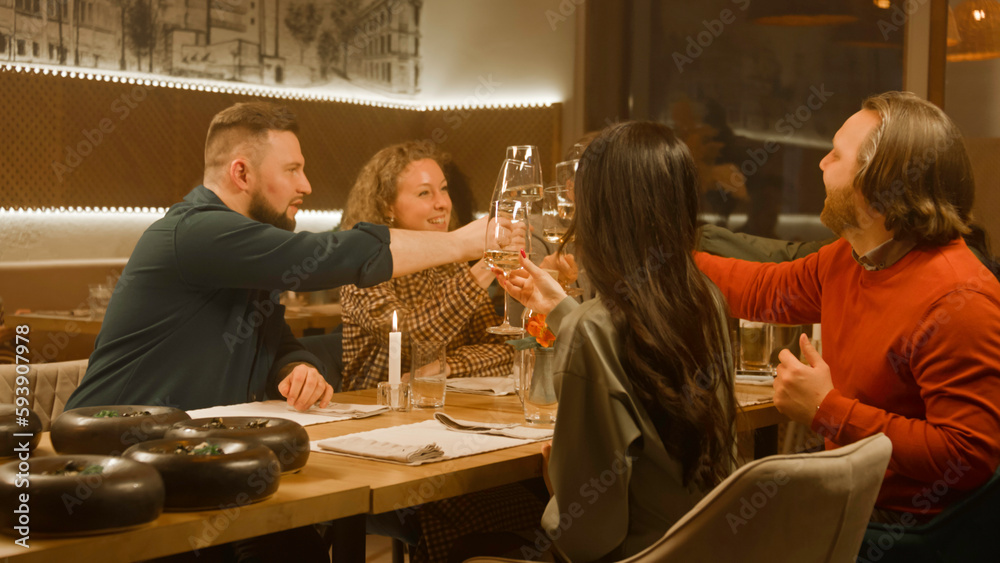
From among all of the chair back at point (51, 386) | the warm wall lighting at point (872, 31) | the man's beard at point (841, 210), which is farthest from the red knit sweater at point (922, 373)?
the warm wall lighting at point (872, 31)

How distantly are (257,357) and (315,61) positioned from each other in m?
4.51

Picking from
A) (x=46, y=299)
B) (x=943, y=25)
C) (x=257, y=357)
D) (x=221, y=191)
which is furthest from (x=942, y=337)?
(x=46, y=299)

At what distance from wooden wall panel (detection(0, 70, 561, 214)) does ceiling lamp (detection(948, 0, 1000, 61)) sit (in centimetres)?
284

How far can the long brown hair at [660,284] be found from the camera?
137 centimetres

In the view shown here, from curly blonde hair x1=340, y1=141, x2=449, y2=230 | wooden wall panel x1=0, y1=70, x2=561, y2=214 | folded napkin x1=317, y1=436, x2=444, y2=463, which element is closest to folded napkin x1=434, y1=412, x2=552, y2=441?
folded napkin x1=317, y1=436, x2=444, y2=463

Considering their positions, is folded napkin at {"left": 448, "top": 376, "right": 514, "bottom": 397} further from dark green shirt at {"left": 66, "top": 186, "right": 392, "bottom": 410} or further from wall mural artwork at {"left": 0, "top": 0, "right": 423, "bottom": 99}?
wall mural artwork at {"left": 0, "top": 0, "right": 423, "bottom": 99}

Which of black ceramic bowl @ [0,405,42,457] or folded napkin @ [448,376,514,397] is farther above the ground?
black ceramic bowl @ [0,405,42,457]

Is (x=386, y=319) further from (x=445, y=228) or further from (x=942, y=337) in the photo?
(x=942, y=337)

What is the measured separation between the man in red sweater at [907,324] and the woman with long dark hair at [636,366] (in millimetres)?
363

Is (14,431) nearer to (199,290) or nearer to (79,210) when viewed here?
(199,290)

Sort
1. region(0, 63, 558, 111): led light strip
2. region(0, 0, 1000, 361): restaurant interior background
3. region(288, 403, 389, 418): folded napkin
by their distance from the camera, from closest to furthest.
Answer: region(288, 403, 389, 418): folded napkin
region(0, 0, 1000, 361): restaurant interior background
region(0, 63, 558, 111): led light strip

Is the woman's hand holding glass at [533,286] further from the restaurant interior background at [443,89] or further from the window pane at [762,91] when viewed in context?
the window pane at [762,91]

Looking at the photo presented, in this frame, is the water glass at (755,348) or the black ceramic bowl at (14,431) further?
the water glass at (755,348)

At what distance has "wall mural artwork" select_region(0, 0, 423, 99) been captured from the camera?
5203 mm
